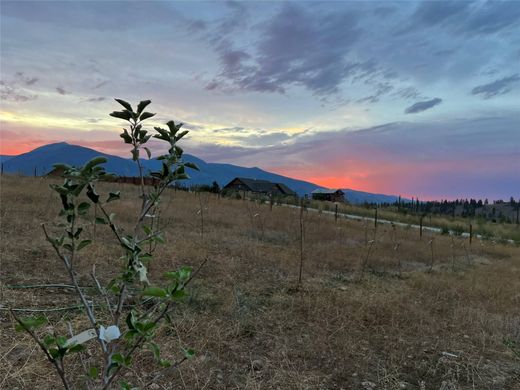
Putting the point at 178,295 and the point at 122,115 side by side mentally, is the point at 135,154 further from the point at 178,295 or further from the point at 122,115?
the point at 178,295

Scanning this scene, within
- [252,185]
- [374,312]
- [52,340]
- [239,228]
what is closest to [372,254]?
[239,228]

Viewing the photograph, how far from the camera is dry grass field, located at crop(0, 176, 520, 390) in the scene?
2.93 metres

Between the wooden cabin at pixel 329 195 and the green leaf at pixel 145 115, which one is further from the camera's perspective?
the wooden cabin at pixel 329 195

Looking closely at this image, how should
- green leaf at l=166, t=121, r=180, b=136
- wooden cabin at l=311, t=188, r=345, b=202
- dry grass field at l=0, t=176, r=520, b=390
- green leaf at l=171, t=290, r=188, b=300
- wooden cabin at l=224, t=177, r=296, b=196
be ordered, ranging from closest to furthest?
green leaf at l=171, t=290, r=188, b=300 < green leaf at l=166, t=121, r=180, b=136 < dry grass field at l=0, t=176, r=520, b=390 < wooden cabin at l=311, t=188, r=345, b=202 < wooden cabin at l=224, t=177, r=296, b=196

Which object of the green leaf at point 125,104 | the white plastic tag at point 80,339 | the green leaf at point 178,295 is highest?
the green leaf at point 125,104

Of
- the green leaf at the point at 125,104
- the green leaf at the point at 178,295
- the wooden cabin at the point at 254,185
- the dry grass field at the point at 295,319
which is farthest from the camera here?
the wooden cabin at the point at 254,185

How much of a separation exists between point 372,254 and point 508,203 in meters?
50.0

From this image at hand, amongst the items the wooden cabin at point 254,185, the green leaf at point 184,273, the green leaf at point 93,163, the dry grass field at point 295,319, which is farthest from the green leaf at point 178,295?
the wooden cabin at point 254,185

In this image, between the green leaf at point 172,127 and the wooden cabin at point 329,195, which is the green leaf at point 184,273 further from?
the wooden cabin at point 329,195

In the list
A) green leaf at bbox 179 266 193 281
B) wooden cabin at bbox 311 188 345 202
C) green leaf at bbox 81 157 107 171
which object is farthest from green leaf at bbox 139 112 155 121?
wooden cabin at bbox 311 188 345 202

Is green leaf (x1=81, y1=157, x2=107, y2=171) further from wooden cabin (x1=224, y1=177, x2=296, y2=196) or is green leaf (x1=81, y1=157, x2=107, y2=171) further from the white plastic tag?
wooden cabin (x1=224, y1=177, x2=296, y2=196)

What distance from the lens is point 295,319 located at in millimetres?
4188

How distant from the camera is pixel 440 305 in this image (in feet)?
17.7

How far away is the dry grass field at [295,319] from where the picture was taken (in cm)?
293
